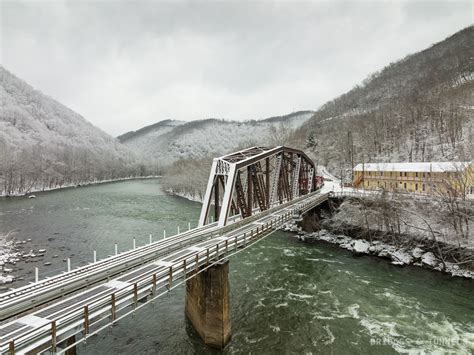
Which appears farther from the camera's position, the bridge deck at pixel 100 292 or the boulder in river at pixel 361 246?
the boulder in river at pixel 361 246

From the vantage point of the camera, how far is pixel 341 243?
32312 mm

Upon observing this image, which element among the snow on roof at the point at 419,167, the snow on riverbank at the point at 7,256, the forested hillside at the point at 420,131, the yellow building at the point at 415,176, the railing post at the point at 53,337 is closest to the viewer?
the railing post at the point at 53,337

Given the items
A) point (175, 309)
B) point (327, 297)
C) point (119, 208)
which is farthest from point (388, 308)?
point (119, 208)

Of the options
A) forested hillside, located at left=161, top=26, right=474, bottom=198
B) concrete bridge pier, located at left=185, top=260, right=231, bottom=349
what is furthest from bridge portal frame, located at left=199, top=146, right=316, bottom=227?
forested hillside, located at left=161, top=26, right=474, bottom=198

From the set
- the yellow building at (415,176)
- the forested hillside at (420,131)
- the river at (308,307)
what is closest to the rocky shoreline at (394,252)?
the river at (308,307)

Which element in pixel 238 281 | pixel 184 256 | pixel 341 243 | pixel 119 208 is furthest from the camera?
pixel 119 208

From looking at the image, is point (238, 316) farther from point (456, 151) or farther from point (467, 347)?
point (456, 151)

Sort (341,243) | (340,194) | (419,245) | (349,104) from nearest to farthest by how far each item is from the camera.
A: (419,245) < (341,243) < (340,194) < (349,104)

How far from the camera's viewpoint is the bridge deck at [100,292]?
807 cm

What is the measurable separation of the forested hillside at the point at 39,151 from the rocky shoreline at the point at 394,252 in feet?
279

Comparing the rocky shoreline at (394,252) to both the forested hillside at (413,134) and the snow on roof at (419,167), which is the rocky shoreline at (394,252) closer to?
the snow on roof at (419,167)

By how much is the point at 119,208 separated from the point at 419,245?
5075 centimetres

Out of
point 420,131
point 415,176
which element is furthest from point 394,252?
point 420,131

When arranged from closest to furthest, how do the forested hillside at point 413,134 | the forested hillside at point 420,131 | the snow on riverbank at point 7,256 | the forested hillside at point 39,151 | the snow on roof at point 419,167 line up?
the snow on riverbank at point 7,256 → the snow on roof at point 419,167 → the forested hillside at point 420,131 → the forested hillside at point 413,134 → the forested hillside at point 39,151
